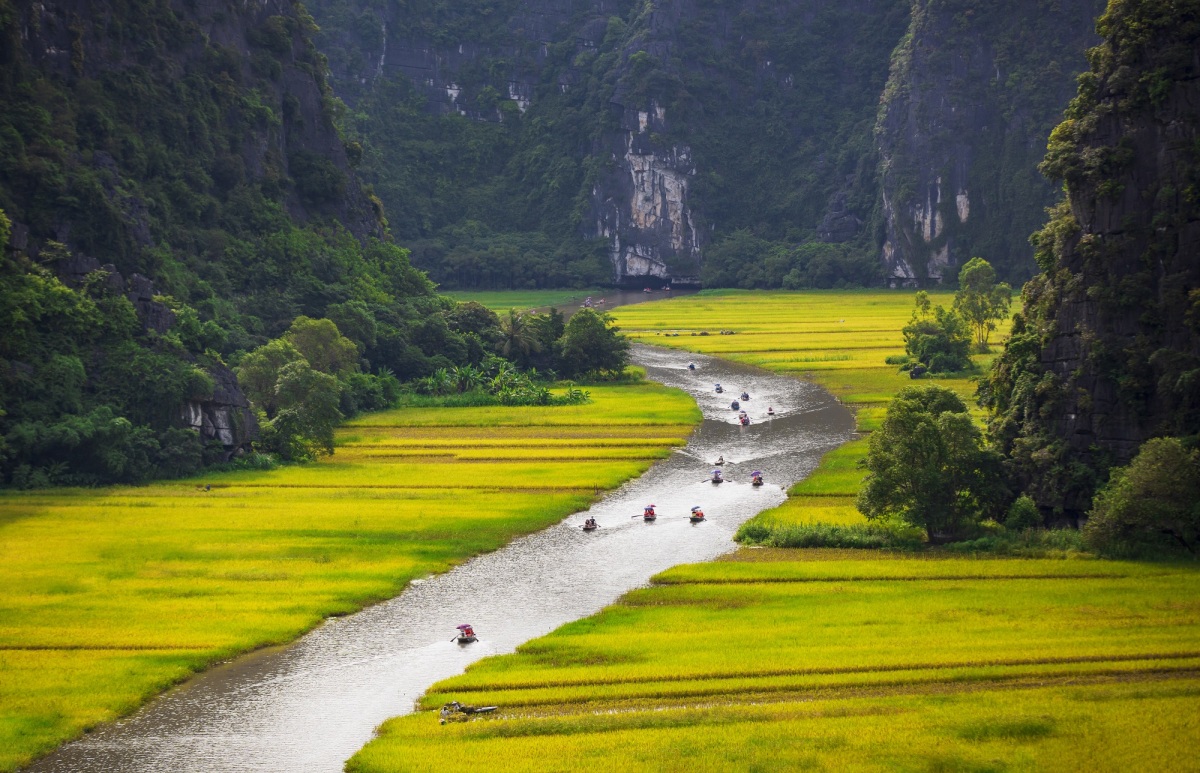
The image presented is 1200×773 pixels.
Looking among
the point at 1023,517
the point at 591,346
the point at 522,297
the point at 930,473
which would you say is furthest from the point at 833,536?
the point at 522,297

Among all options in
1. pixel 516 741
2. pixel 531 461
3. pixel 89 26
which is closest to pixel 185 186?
pixel 89 26

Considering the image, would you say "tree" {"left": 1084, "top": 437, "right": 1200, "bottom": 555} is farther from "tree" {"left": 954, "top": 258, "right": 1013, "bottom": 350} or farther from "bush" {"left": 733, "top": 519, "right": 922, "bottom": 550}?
"tree" {"left": 954, "top": 258, "right": 1013, "bottom": 350}

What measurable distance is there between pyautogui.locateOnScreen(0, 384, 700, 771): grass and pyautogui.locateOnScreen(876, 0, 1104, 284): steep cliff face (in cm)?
12493

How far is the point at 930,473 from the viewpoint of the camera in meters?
46.0

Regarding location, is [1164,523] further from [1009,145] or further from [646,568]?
[1009,145]

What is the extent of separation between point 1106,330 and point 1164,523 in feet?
A: 26.7

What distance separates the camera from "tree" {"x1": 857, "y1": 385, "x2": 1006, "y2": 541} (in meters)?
46.4

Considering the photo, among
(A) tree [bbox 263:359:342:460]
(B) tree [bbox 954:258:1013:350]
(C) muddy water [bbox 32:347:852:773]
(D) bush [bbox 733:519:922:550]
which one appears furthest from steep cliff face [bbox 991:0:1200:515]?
(B) tree [bbox 954:258:1013:350]

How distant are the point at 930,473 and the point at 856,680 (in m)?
15.1

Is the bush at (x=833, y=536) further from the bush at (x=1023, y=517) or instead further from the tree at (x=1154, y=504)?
the tree at (x=1154, y=504)

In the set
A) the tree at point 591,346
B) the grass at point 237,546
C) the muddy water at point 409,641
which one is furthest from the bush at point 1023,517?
the tree at point 591,346

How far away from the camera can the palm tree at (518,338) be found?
9925cm

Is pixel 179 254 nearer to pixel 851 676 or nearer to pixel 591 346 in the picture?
pixel 591 346

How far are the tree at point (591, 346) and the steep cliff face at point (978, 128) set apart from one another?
323 feet
